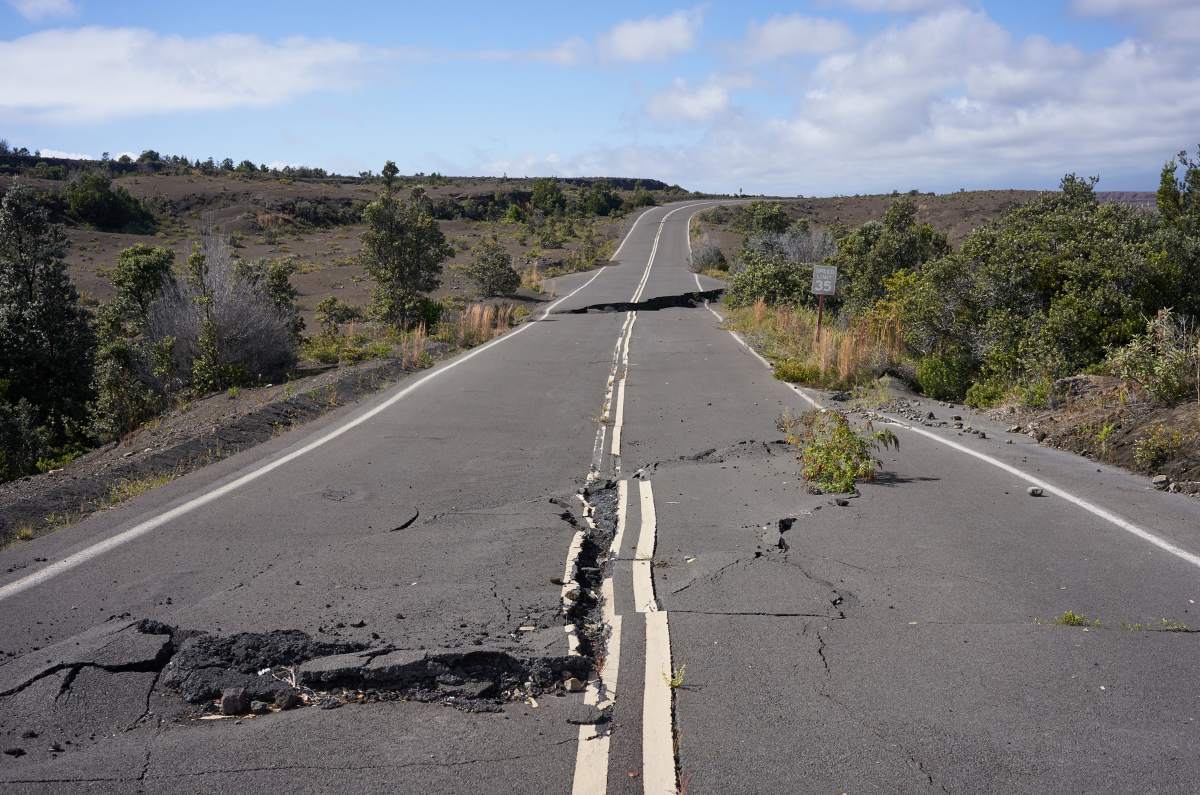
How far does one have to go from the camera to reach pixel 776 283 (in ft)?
100

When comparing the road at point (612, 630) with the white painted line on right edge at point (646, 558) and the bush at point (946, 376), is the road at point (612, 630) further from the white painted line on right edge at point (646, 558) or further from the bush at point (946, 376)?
the bush at point (946, 376)

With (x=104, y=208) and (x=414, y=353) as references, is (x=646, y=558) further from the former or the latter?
(x=104, y=208)

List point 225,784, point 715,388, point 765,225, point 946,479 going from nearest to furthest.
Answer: point 225,784 → point 946,479 → point 715,388 → point 765,225

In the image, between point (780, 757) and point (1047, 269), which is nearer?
point (780, 757)

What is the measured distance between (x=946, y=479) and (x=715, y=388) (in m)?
7.30

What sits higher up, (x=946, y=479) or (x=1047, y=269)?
(x=1047, y=269)

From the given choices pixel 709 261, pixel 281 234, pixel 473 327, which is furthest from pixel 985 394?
pixel 281 234

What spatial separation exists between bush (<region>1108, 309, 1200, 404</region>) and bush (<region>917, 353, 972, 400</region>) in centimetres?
356

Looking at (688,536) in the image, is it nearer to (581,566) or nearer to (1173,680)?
(581,566)

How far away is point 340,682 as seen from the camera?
4.64 m

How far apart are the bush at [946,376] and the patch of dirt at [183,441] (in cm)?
964

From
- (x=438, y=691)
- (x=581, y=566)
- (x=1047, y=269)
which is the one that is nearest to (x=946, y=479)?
(x=581, y=566)

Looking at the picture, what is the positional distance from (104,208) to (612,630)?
73573 millimetres

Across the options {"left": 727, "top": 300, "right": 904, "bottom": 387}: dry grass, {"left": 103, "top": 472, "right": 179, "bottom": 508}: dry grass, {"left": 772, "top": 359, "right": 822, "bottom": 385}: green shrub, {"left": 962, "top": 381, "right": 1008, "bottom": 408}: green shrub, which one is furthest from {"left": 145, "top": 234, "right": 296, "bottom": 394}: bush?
{"left": 962, "top": 381, "right": 1008, "bottom": 408}: green shrub
